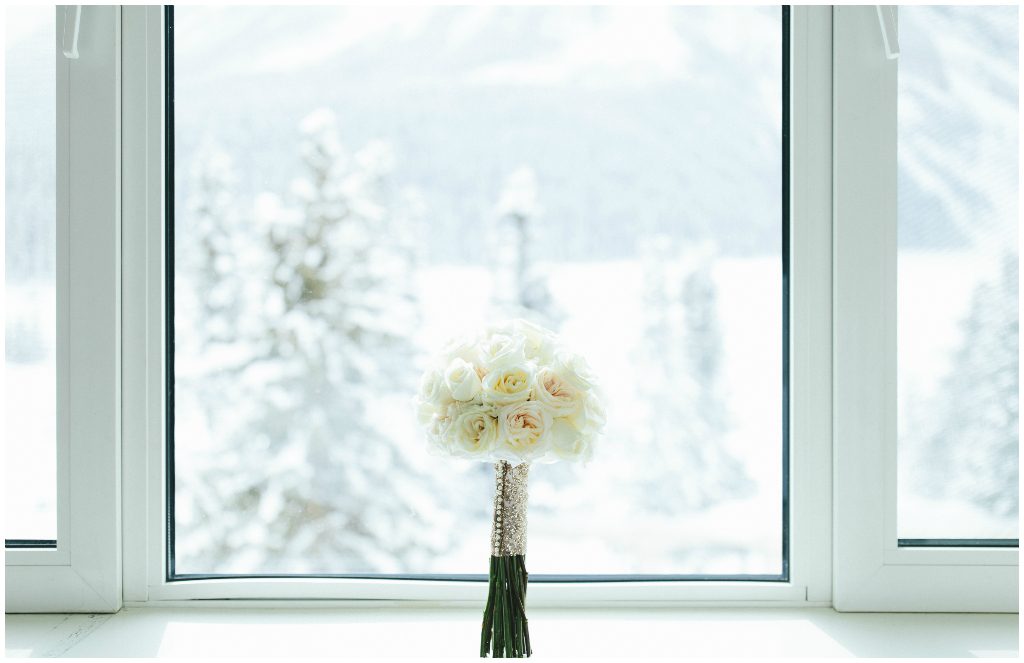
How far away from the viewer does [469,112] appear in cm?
112

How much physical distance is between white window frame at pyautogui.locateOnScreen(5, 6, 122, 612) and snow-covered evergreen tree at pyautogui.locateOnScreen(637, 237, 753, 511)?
0.73 meters

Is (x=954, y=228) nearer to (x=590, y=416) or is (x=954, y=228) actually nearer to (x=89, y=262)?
(x=590, y=416)

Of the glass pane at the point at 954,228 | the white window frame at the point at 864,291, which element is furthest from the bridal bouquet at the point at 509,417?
the glass pane at the point at 954,228

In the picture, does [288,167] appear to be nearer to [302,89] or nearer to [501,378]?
[302,89]

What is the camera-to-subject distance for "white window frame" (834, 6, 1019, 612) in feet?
3.58

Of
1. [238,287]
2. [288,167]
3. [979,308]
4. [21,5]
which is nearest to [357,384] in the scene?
[238,287]

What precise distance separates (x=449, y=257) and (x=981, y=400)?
0.77 metres

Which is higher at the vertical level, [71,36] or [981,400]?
[71,36]

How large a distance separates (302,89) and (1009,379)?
1.07m

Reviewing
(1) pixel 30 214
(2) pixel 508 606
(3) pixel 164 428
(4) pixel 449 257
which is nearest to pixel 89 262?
(1) pixel 30 214

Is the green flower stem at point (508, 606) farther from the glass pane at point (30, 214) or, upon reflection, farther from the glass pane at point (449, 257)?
the glass pane at point (30, 214)

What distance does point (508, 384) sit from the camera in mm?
797

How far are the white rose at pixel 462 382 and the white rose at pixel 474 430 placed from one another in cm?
1

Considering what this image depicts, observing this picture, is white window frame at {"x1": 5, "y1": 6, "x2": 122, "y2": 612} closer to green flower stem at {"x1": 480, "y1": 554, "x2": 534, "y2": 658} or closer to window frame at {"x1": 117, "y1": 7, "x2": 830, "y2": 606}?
window frame at {"x1": 117, "y1": 7, "x2": 830, "y2": 606}
